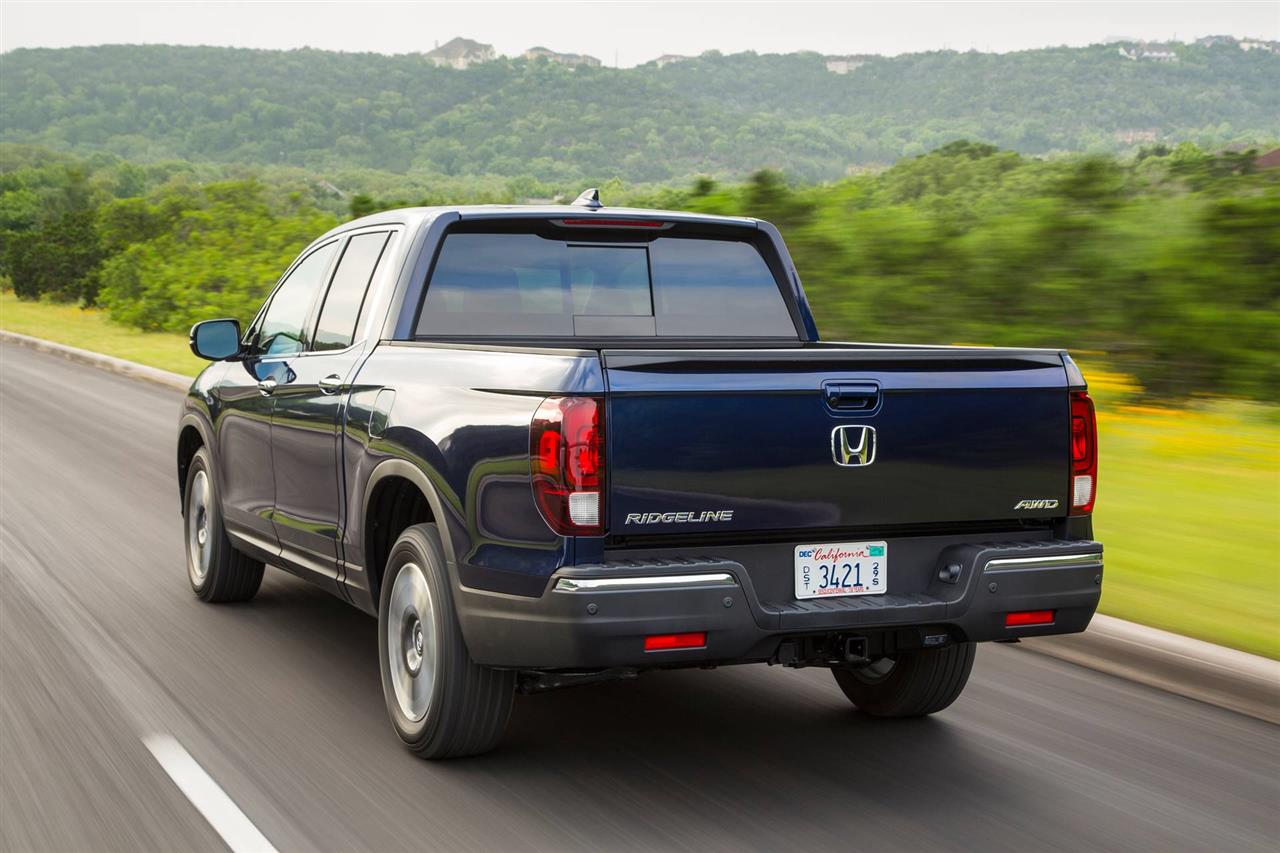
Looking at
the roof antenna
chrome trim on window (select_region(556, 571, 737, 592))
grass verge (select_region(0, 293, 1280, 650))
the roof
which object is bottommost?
grass verge (select_region(0, 293, 1280, 650))

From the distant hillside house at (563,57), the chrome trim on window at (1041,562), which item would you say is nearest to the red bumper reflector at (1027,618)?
the chrome trim on window at (1041,562)

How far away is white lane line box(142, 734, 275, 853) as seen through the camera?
4.19 m

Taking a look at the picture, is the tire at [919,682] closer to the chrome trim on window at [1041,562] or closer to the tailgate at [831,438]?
the chrome trim on window at [1041,562]

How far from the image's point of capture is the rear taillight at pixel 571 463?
424 cm

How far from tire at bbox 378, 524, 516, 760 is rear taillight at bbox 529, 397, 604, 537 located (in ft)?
2.26

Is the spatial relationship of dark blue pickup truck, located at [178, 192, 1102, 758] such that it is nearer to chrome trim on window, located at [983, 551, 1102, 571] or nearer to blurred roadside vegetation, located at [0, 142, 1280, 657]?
chrome trim on window, located at [983, 551, 1102, 571]

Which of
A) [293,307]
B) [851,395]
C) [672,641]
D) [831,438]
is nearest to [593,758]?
[672,641]

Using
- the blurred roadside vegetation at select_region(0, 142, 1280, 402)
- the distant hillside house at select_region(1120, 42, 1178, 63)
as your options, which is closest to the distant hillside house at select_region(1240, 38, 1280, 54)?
the distant hillside house at select_region(1120, 42, 1178, 63)

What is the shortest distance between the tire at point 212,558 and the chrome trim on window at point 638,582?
3649 mm

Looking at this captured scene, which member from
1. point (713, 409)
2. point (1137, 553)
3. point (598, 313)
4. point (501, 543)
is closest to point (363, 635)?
point (598, 313)

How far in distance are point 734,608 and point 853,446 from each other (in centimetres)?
64

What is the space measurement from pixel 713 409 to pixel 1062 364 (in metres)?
1.35

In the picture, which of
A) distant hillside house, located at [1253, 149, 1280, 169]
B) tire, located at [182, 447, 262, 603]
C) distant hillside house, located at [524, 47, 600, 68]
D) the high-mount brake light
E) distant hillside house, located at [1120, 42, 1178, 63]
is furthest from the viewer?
distant hillside house, located at [524, 47, 600, 68]

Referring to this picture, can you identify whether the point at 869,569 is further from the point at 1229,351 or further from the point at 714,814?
the point at 1229,351
